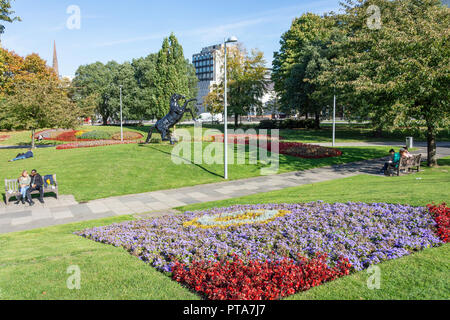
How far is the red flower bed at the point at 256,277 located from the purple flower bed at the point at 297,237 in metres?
0.34

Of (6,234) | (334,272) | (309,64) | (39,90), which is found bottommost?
(6,234)

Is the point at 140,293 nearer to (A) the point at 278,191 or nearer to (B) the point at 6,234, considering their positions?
(B) the point at 6,234

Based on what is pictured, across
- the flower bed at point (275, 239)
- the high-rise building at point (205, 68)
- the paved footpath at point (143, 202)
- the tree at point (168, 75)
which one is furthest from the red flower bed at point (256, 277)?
the high-rise building at point (205, 68)

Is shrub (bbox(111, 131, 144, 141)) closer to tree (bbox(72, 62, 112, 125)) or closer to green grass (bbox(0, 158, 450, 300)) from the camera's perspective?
tree (bbox(72, 62, 112, 125))

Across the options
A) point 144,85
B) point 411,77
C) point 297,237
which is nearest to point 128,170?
point 297,237

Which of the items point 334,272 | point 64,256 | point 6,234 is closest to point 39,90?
point 6,234

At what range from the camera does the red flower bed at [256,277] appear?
5.09m

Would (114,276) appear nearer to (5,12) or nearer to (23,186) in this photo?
(23,186)

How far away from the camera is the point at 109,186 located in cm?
1602

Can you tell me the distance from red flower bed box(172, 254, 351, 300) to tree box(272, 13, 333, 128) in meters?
27.5

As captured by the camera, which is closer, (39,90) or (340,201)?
(340,201)
